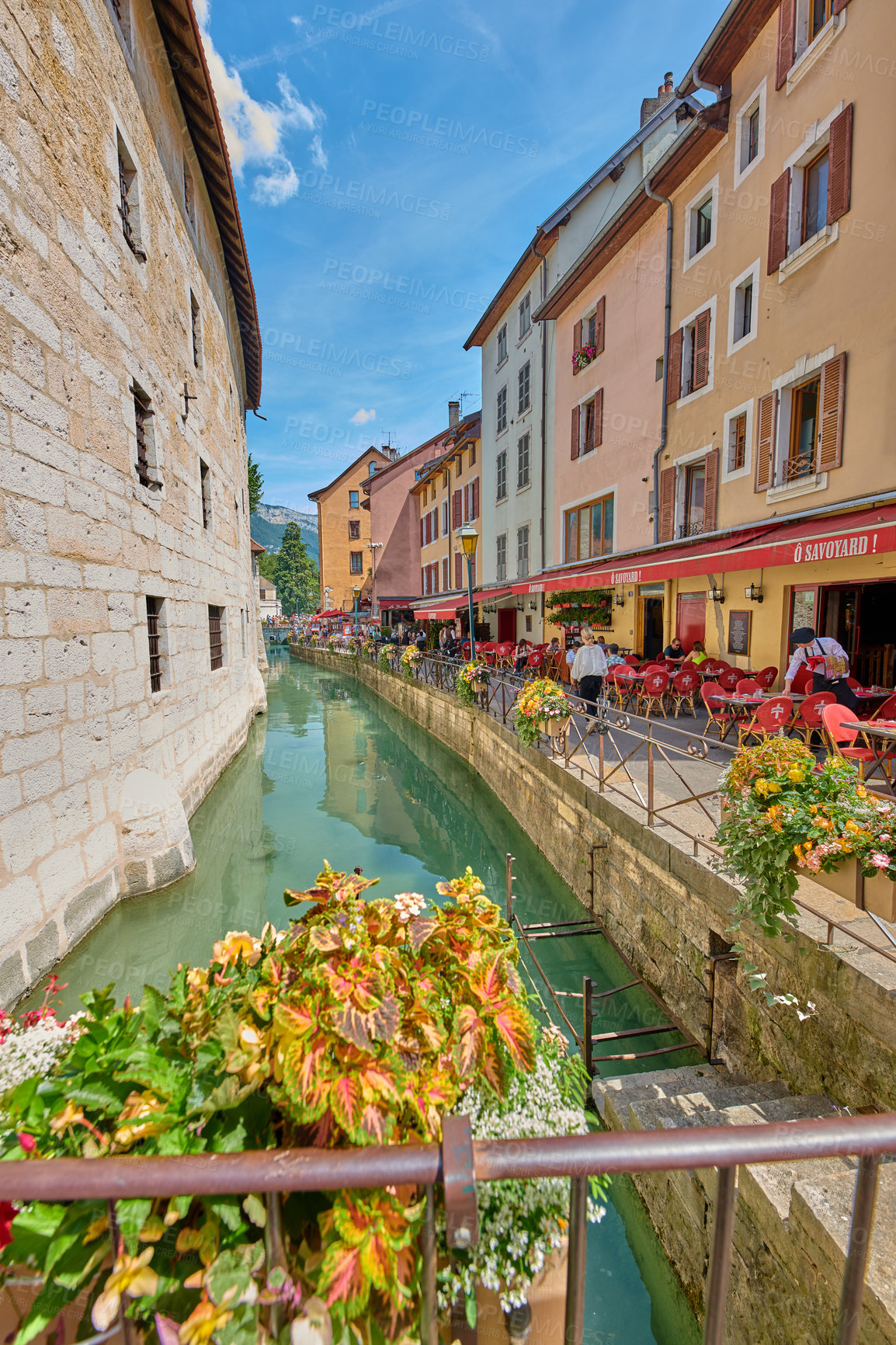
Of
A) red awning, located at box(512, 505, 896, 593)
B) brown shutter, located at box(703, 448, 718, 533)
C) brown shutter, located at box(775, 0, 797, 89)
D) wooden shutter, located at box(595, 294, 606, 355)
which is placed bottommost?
red awning, located at box(512, 505, 896, 593)

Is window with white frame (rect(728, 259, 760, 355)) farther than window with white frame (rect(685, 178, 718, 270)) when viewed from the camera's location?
No

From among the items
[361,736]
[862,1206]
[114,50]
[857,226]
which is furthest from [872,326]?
[361,736]

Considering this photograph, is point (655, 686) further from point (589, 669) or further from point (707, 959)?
point (707, 959)

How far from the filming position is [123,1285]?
1.10 meters

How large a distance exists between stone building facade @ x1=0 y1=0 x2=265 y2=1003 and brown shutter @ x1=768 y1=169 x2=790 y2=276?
851 cm

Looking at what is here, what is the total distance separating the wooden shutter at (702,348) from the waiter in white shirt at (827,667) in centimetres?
665

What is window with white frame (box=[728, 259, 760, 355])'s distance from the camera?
10156mm

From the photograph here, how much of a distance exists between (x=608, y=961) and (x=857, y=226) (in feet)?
32.4

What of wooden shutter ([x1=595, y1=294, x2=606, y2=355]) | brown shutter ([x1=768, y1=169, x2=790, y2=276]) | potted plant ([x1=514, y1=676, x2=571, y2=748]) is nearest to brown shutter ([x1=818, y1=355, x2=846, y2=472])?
brown shutter ([x1=768, y1=169, x2=790, y2=276])

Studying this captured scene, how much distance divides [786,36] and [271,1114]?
A: 14352 mm

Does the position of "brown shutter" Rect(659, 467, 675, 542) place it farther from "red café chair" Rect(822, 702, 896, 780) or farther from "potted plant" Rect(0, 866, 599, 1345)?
"potted plant" Rect(0, 866, 599, 1345)

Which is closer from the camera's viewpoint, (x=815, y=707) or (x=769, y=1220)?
(x=769, y=1220)

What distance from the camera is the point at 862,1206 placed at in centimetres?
105

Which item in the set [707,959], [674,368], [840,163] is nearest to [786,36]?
[840,163]
